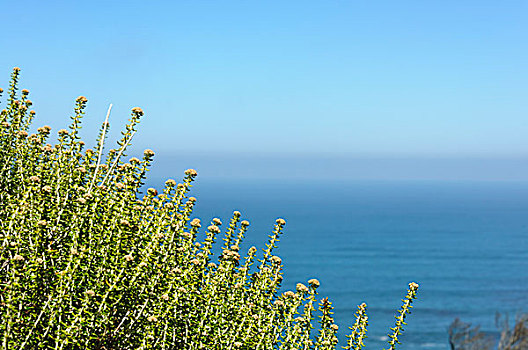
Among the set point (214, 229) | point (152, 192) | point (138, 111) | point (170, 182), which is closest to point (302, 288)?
point (214, 229)

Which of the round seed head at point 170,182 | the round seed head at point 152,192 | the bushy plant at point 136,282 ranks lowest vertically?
the bushy plant at point 136,282

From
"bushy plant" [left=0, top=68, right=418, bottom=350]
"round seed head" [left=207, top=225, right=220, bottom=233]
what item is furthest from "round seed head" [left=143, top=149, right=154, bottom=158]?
"round seed head" [left=207, top=225, right=220, bottom=233]

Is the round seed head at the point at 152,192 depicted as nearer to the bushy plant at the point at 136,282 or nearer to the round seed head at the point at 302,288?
the bushy plant at the point at 136,282

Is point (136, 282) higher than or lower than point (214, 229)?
lower

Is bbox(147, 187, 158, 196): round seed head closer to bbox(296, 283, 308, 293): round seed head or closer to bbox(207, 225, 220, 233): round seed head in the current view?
bbox(207, 225, 220, 233): round seed head

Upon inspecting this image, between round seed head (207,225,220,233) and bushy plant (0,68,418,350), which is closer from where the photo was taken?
bushy plant (0,68,418,350)

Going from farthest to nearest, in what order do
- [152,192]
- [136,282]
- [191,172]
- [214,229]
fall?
1. [152,192]
2. [191,172]
3. [214,229]
4. [136,282]

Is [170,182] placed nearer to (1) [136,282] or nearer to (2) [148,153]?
(2) [148,153]

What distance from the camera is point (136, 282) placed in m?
3.95

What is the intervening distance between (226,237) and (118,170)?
3.92 feet

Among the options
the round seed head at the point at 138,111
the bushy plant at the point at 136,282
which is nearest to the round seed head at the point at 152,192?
the bushy plant at the point at 136,282

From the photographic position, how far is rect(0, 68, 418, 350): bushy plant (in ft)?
12.3

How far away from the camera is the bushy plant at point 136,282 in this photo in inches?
147

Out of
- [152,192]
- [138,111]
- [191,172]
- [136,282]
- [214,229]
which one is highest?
[138,111]
